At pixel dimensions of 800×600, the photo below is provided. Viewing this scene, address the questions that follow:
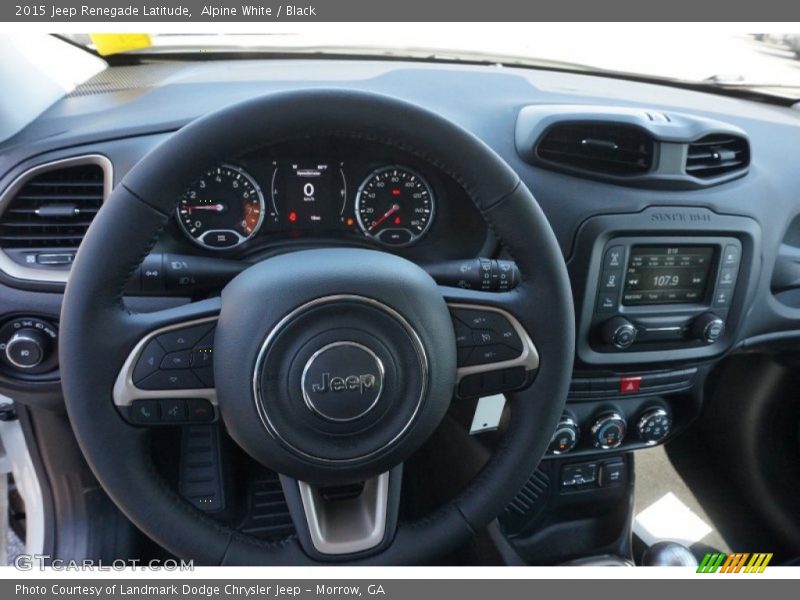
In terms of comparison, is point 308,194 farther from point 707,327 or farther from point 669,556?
point 669,556

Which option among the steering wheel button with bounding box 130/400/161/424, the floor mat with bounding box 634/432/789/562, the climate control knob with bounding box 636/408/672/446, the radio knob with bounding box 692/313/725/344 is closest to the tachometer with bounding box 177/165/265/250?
the steering wheel button with bounding box 130/400/161/424

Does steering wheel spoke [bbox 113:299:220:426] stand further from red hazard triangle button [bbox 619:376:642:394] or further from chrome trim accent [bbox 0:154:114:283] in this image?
A: red hazard triangle button [bbox 619:376:642:394]

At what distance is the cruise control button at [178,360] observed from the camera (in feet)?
3.11

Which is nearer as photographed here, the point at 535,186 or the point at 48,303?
the point at 48,303

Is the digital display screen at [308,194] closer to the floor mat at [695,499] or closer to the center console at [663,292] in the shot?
the center console at [663,292]

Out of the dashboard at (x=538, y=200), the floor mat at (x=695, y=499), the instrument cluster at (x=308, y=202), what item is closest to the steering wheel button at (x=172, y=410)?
the dashboard at (x=538, y=200)

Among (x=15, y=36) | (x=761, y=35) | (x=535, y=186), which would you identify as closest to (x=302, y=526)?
(x=535, y=186)

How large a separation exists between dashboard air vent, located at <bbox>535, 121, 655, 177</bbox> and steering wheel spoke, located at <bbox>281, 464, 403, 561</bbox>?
72 centimetres

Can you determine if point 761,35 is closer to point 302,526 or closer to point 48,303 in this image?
point 302,526

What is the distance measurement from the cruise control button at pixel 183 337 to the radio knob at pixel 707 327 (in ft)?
3.56

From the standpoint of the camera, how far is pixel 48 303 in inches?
46.8

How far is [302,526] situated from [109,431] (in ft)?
1.02

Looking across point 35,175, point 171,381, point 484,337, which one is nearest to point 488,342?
point 484,337

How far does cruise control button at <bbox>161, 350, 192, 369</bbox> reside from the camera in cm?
95
